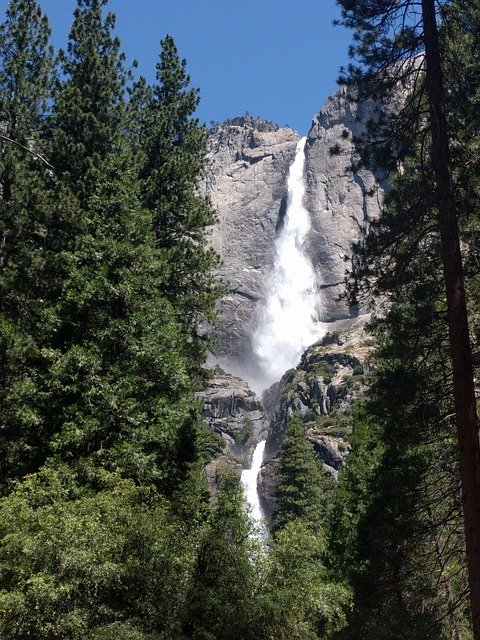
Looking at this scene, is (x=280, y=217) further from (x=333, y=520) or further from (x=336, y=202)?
(x=333, y=520)

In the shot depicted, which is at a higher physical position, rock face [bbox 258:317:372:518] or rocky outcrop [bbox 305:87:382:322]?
rocky outcrop [bbox 305:87:382:322]

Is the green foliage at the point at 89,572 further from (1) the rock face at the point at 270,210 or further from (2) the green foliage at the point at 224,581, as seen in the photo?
(1) the rock face at the point at 270,210

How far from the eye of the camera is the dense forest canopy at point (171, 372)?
8.34m

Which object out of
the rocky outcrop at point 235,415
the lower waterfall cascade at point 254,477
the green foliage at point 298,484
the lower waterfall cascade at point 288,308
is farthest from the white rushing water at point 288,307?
the green foliage at point 298,484

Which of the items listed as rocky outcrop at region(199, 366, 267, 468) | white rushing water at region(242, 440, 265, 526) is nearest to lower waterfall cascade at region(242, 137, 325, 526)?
rocky outcrop at region(199, 366, 267, 468)

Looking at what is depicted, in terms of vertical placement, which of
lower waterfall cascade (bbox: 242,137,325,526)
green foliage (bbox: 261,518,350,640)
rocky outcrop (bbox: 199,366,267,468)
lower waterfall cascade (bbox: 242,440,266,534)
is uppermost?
lower waterfall cascade (bbox: 242,137,325,526)

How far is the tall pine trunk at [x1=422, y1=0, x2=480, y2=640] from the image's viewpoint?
24.5 feet

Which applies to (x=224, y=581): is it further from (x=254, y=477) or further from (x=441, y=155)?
(x=254, y=477)

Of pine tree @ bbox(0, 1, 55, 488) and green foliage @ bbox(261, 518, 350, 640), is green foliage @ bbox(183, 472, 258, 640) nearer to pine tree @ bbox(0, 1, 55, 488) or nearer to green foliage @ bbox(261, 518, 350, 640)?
green foliage @ bbox(261, 518, 350, 640)

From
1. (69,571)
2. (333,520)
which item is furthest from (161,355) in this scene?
(333,520)

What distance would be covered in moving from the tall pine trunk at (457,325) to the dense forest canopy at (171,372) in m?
0.03

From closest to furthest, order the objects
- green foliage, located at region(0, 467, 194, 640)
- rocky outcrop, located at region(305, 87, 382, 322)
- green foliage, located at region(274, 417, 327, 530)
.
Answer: green foliage, located at region(0, 467, 194, 640)
green foliage, located at region(274, 417, 327, 530)
rocky outcrop, located at region(305, 87, 382, 322)

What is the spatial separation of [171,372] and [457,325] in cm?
598

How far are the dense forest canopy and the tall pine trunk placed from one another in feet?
0.11
